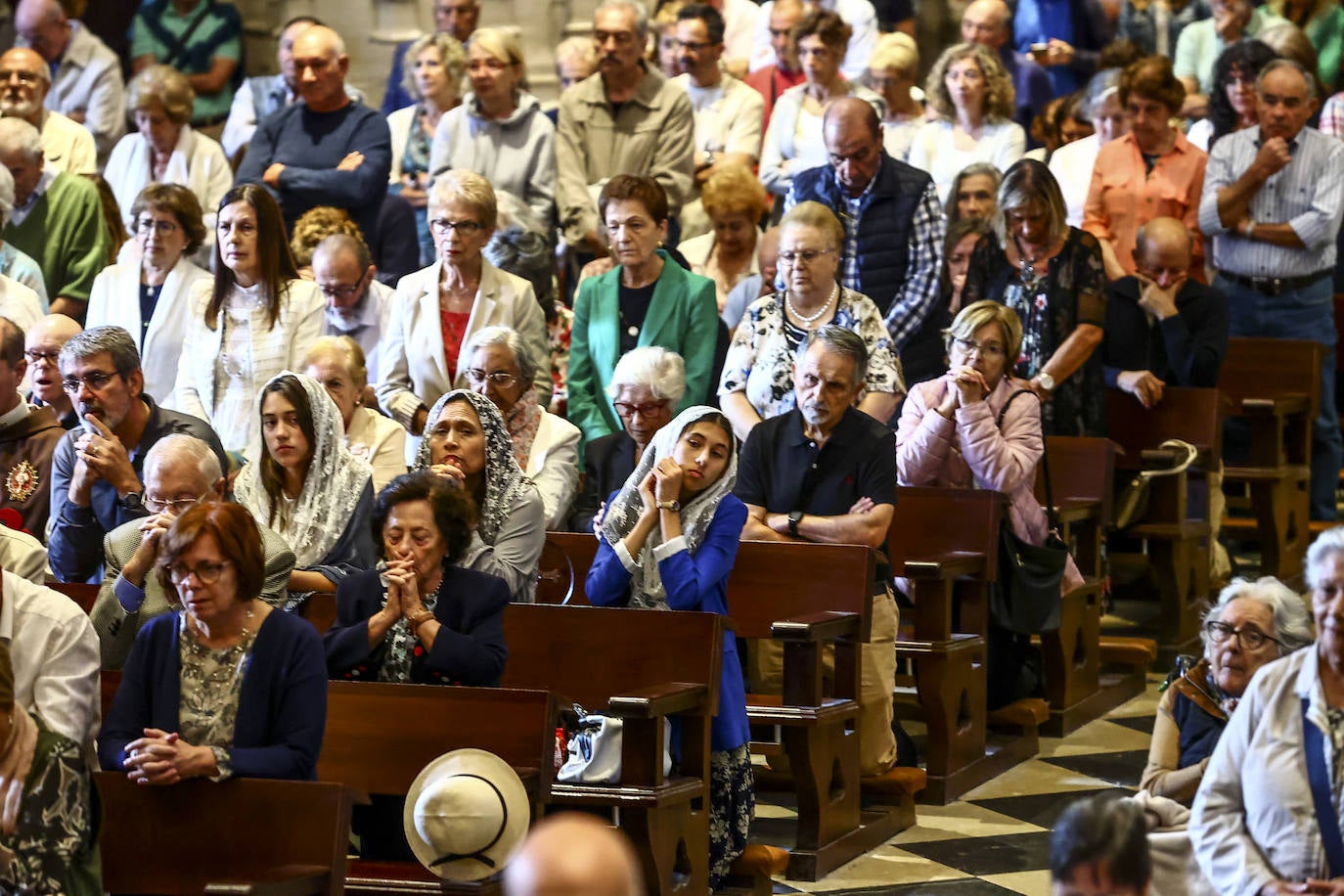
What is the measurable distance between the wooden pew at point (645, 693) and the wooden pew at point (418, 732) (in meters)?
0.16

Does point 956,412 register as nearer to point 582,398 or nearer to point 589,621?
point 582,398

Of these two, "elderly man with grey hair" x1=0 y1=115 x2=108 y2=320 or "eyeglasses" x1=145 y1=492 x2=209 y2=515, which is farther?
"elderly man with grey hair" x1=0 y1=115 x2=108 y2=320

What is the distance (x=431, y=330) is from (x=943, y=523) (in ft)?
5.22

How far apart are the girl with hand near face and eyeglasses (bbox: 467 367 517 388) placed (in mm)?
816

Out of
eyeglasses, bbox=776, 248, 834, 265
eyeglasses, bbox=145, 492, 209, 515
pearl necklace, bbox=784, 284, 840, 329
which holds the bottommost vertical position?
eyeglasses, bbox=145, 492, 209, 515

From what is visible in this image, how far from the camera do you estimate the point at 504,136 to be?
7.31 metres

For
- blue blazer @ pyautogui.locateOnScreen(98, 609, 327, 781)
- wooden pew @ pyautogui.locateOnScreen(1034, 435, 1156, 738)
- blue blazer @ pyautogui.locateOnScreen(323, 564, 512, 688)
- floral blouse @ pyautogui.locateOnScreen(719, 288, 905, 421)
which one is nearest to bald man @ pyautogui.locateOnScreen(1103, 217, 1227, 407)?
wooden pew @ pyautogui.locateOnScreen(1034, 435, 1156, 738)

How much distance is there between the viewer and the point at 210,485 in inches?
176

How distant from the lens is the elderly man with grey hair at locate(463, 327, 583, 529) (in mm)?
5484

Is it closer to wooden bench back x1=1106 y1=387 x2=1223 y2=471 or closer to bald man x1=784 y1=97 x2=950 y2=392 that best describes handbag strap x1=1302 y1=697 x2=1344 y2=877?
bald man x1=784 y1=97 x2=950 y2=392

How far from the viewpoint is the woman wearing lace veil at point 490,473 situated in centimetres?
470

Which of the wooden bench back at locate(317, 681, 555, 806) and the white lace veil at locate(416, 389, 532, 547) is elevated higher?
the white lace veil at locate(416, 389, 532, 547)

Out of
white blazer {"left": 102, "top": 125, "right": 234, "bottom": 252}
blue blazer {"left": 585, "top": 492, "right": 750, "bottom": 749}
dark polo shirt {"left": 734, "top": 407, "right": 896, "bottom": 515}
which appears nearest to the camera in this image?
blue blazer {"left": 585, "top": 492, "right": 750, "bottom": 749}

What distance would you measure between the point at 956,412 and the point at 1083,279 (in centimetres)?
101
